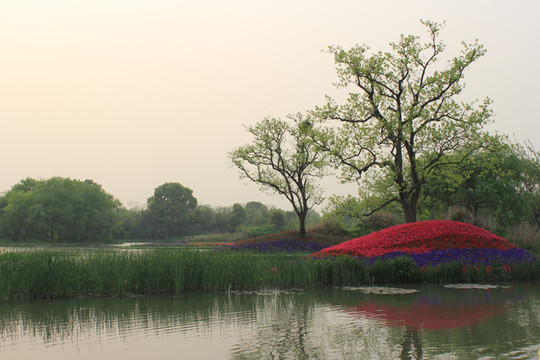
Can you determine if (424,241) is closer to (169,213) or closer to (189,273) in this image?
(189,273)

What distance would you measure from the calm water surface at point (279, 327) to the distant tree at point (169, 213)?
67.2 meters

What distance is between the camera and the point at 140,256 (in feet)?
42.0

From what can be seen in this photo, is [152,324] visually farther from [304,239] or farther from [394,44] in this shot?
[304,239]

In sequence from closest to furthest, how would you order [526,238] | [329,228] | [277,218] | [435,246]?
1. [435,246]
2. [526,238]
3. [329,228]
4. [277,218]

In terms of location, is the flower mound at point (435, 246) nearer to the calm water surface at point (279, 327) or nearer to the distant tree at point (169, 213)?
the calm water surface at point (279, 327)

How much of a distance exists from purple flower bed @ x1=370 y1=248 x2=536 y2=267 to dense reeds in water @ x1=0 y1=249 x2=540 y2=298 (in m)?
0.32

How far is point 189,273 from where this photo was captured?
12.3m

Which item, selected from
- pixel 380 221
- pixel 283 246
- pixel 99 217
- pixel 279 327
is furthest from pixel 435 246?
pixel 99 217

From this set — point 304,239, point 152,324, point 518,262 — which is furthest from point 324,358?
point 304,239

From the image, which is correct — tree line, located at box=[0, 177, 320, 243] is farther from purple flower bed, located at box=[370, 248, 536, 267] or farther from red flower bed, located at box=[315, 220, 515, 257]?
purple flower bed, located at box=[370, 248, 536, 267]

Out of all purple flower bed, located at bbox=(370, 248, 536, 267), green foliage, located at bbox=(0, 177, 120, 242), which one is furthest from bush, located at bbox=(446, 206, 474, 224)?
green foliage, located at bbox=(0, 177, 120, 242)

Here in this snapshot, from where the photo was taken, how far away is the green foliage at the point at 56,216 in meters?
58.3

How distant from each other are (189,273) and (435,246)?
8614 millimetres

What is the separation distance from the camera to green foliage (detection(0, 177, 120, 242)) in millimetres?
58344
